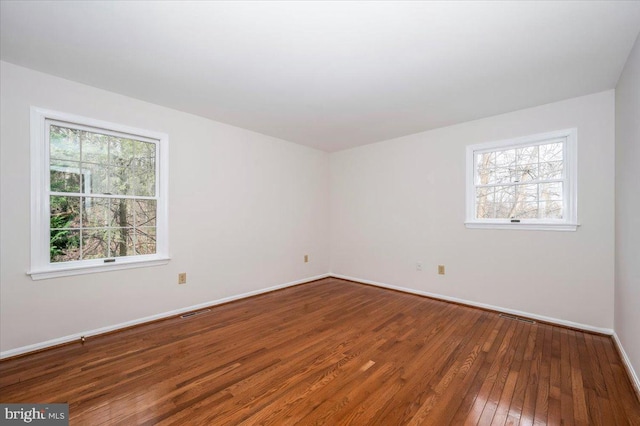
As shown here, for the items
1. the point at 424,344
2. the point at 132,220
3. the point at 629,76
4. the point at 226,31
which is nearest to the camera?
the point at 226,31

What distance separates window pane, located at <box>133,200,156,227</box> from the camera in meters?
3.04

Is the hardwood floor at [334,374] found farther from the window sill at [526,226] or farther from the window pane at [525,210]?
the window pane at [525,210]

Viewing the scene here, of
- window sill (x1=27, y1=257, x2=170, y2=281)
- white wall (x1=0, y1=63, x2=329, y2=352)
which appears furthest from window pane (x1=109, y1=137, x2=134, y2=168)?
window sill (x1=27, y1=257, x2=170, y2=281)

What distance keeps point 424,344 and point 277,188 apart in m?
2.95

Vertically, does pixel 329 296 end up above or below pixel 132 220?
below

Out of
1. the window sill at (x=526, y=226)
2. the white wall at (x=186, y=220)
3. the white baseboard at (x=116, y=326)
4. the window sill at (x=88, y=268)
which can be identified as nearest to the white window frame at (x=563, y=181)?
the window sill at (x=526, y=226)

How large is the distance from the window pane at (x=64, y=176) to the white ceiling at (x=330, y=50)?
2.58 feet

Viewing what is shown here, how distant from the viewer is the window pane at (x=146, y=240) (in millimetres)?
3055

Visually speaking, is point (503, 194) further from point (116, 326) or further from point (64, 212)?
point (64, 212)

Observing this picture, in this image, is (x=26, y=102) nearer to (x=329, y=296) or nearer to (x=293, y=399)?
(x=293, y=399)

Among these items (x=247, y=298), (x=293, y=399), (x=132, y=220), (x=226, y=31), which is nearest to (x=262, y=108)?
(x=226, y=31)

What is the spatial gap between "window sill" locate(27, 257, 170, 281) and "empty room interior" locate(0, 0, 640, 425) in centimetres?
2

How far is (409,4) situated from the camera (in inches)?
64.4

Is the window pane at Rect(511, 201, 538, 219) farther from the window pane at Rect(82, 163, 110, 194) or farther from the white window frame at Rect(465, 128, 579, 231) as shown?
the window pane at Rect(82, 163, 110, 194)
